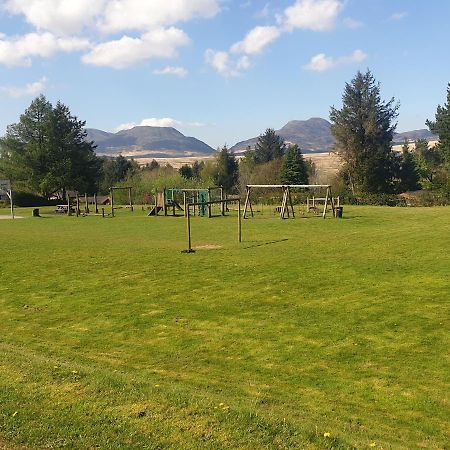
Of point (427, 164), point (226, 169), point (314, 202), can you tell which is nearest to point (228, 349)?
point (314, 202)

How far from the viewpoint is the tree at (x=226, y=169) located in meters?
86.2

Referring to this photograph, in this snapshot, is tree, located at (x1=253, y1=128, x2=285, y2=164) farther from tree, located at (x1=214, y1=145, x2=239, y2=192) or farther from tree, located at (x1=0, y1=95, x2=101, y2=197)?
tree, located at (x1=0, y1=95, x2=101, y2=197)

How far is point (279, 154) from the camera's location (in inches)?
3585

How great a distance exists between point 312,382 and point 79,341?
15.3ft

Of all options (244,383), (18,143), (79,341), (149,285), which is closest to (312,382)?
(244,383)

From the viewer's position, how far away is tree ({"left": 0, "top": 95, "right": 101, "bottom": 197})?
6781cm

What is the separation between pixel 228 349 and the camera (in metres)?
8.98

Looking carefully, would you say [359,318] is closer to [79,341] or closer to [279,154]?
[79,341]

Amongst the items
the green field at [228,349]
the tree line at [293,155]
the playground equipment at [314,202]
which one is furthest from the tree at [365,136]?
the green field at [228,349]

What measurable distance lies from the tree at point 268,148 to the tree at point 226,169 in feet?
17.0

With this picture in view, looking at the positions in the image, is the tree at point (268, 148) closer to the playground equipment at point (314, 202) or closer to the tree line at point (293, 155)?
the tree line at point (293, 155)

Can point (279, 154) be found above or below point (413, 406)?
above

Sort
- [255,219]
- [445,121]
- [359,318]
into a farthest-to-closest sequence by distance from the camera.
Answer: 1. [445,121]
2. [255,219]
3. [359,318]

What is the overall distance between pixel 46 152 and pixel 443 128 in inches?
2048
